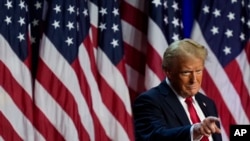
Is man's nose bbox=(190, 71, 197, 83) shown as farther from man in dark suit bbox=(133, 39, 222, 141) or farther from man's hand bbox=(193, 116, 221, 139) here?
man's hand bbox=(193, 116, 221, 139)

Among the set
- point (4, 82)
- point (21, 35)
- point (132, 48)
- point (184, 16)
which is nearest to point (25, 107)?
point (4, 82)

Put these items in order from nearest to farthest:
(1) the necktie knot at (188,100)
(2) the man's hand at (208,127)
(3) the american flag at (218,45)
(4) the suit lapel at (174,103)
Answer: (2) the man's hand at (208,127)
(4) the suit lapel at (174,103)
(1) the necktie knot at (188,100)
(3) the american flag at (218,45)

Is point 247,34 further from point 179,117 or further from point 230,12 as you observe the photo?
point 179,117

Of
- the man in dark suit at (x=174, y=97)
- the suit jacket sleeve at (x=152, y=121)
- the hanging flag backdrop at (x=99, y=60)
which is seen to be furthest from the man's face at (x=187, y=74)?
the hanging flag backdrop at (x=99, y=60)

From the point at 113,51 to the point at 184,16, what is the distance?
0.68 m

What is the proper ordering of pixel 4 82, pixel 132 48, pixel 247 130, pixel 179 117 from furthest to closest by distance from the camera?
1. pixel 132 48
2. pixel 4 82
3. pixel 179 117
4. pixel 247 130

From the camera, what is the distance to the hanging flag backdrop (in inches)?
167

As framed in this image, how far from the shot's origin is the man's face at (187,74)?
2268 mm

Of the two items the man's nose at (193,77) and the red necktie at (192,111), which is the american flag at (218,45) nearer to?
the red necktie at (192,111)

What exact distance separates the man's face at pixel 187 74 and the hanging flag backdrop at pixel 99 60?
2073 millimetres

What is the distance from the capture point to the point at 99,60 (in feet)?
14.6

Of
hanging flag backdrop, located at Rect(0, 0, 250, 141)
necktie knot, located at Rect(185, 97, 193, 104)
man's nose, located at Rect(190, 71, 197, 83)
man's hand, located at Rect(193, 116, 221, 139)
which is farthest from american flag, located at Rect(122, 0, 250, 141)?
man's hand, located at Rect(193, 116, 221, 139)

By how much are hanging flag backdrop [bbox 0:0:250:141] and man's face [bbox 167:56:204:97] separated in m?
2.07

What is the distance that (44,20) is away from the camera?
14.3 feet
